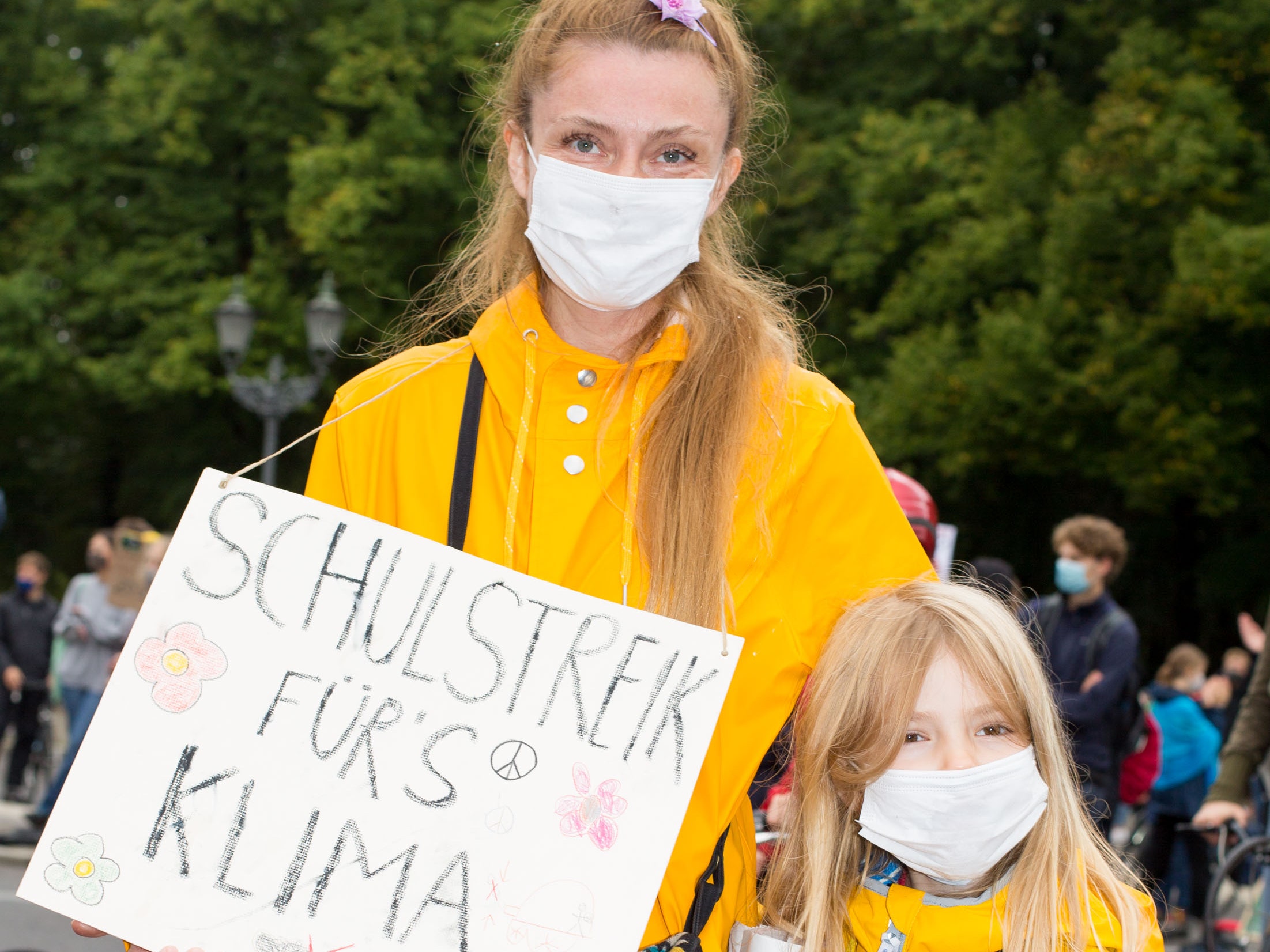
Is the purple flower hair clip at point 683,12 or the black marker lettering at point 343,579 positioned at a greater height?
the purple flower hair clip at point 683,12

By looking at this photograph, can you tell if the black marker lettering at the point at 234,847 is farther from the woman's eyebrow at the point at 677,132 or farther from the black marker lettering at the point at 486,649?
the woman's eyebrow at the point at 677,132

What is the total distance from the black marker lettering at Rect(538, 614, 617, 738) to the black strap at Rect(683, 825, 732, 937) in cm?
25

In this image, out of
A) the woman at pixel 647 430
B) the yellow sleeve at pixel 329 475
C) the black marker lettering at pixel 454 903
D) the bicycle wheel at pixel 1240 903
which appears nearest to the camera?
the black marker lettering at pixel 454 903

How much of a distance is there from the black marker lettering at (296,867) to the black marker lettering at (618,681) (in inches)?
15.0

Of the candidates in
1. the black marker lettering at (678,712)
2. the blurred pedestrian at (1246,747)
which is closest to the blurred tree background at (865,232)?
the blurred pedestrian at (1246,747)

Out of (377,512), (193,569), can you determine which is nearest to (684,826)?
(377,512)

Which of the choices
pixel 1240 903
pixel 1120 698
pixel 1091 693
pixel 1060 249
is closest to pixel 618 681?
pixel 1091 693

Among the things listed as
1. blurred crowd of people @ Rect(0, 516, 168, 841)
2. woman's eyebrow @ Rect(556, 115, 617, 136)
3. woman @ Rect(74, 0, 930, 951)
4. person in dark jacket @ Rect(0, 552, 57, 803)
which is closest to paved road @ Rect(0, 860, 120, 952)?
blurred crowd of people @ Rect(0, 516, 168, 841)

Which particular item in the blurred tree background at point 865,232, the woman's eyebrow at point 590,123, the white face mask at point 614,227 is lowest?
the white face mask at point 614,227

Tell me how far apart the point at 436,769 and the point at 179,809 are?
34cm

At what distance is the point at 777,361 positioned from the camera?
2100 mm

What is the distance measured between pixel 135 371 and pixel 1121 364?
13620 millimetres

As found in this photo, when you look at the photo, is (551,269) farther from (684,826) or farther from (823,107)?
(823,107)

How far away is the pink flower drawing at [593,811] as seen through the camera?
1.84m
